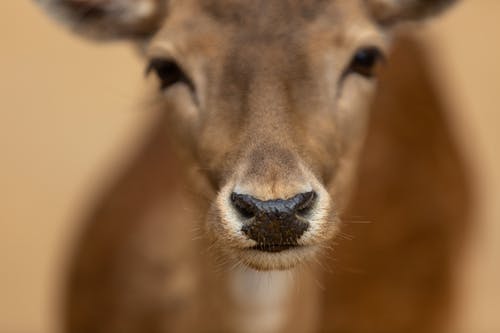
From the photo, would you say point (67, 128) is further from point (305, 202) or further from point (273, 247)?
point (305, 202)

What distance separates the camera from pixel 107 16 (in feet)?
17.7

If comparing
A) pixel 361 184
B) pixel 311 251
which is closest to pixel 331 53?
pixel 311 251

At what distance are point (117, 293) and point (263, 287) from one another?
1321 mm

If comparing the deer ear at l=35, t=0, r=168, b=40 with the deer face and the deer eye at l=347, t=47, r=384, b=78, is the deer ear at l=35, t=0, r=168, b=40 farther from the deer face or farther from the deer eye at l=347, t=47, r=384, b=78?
the deer eye at l=347, t=47, r=384, b=78

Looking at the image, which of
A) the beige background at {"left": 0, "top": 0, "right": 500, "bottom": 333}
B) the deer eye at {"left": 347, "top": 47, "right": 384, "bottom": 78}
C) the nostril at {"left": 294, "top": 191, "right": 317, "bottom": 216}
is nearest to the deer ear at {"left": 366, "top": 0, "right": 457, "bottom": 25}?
the deer eye at {"left": 347, "top": 47, "right": 384, "bottom": 78}

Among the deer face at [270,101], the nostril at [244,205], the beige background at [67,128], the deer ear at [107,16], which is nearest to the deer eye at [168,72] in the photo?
the deer face at [270,101]

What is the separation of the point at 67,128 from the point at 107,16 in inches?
225

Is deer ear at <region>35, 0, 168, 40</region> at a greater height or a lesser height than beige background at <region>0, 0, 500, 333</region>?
lesser

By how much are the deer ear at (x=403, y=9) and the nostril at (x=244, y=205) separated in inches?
47.0

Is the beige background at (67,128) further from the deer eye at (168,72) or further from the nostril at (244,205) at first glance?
the nostril at (244,205)

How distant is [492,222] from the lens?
1020 centimetres

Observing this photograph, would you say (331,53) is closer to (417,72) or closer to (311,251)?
(311,251)

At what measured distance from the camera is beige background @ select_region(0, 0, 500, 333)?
31.1 feet

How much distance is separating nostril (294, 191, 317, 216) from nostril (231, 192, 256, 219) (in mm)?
135
